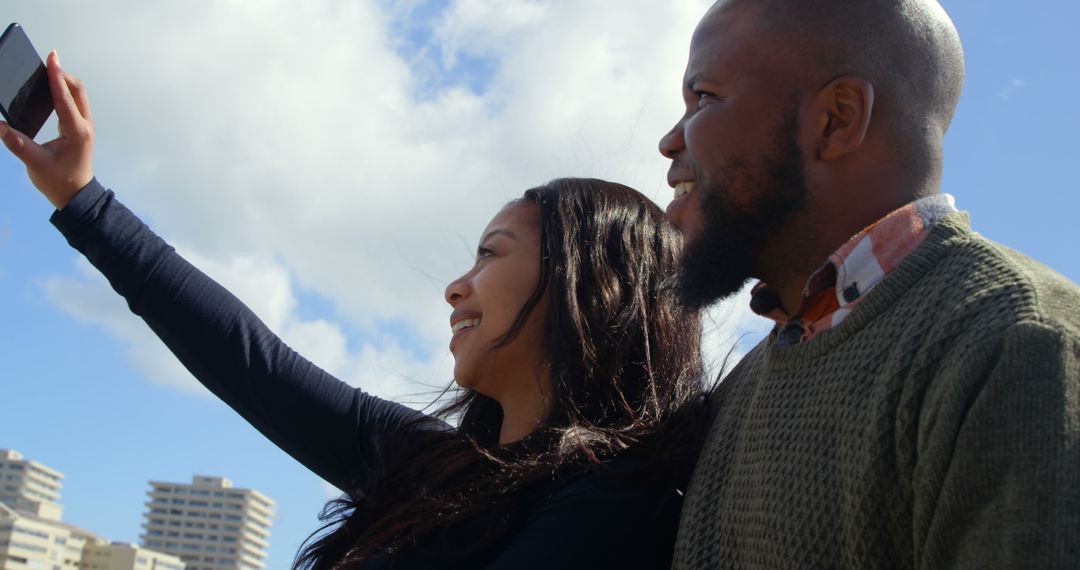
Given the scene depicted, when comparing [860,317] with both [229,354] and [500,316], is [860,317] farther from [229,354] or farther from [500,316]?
[229,354]

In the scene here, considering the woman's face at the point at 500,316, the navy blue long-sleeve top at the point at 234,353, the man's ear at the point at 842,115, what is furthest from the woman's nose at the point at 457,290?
the man's ear at the point at 842,115

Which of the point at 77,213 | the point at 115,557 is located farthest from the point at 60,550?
the point at 77,213

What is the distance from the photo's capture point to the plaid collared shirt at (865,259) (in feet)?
6.82

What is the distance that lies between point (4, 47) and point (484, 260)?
64.9 inches

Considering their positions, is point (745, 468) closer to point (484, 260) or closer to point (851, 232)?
point (851, 232)

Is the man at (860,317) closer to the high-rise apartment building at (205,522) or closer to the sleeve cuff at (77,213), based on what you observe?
the sleeve cuff at (77,213)

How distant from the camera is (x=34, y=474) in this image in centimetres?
14675

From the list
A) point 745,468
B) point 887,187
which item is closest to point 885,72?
point 887,187

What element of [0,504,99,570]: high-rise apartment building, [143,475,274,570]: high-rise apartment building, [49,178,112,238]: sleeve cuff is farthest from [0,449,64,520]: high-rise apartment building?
[49,178,112,238]: sleeve cuff

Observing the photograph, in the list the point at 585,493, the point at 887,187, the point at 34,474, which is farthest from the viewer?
the point at 34,474

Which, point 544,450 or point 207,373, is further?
point 207,373

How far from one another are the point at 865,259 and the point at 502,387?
4.99 ft

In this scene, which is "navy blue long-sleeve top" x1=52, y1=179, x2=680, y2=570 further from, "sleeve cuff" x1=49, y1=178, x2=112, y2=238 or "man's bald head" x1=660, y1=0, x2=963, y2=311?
"man's bald head" x1=660, y1=0, x2=963, y2=311

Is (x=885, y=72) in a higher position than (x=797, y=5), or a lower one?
lower
